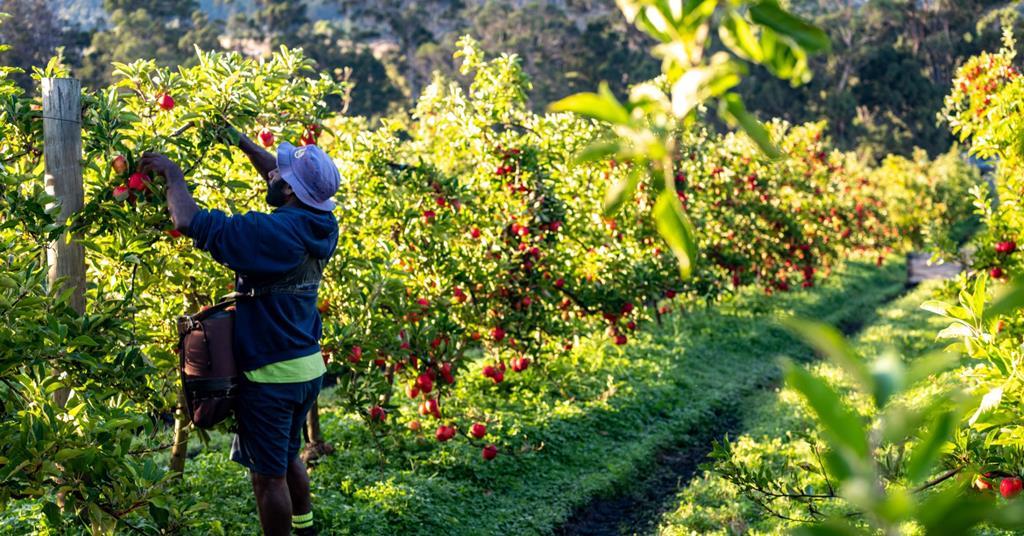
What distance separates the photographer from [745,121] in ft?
3.11

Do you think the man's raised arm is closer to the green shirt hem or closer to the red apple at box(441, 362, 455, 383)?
the green shirt hem

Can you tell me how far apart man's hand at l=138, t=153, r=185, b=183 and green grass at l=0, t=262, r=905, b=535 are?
1419 millimetres

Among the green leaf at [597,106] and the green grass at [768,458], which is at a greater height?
the green leaf at [597,106]

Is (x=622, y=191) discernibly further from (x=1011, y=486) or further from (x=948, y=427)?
(x=1011, y=486)

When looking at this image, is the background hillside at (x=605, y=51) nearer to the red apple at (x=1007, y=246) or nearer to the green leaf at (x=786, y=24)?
the red apple at (x=1007, y=246)

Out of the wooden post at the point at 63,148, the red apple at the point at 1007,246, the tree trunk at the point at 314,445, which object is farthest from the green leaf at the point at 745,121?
the red apple at the point at 1007,246

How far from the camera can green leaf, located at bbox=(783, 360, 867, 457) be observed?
2.53 feet

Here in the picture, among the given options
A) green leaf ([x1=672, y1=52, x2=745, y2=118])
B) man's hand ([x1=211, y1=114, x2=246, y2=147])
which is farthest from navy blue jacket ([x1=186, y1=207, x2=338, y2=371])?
green leaf ([x1=672, y1=52, x2=745, y2=118])

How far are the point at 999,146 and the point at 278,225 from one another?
4.77 meters

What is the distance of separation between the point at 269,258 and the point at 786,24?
11.2ft

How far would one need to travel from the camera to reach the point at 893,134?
44000mm

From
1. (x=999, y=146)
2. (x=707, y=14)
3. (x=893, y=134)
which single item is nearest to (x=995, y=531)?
(x=999, y=146)

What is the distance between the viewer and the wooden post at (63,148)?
13.1 feet

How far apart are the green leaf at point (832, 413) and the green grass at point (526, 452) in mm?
3773
